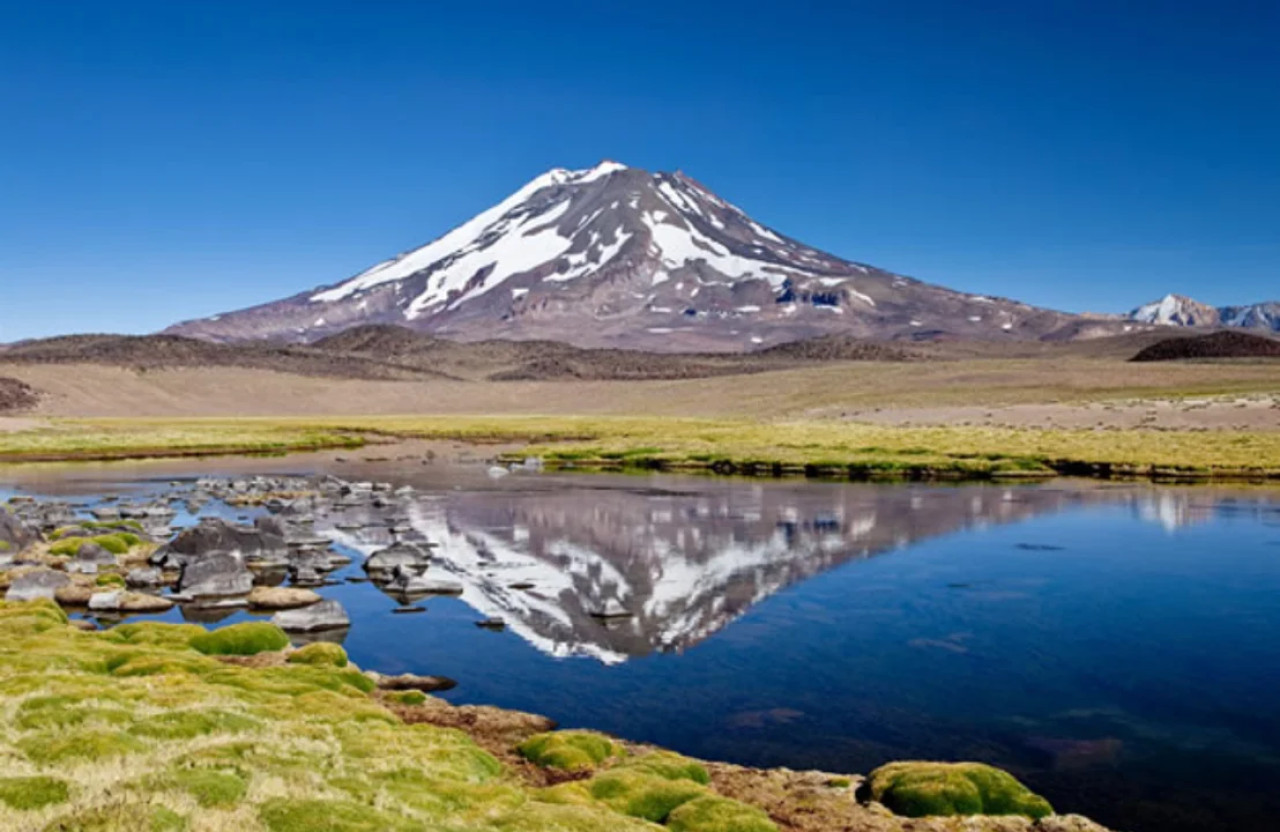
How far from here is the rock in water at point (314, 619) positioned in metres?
21.0

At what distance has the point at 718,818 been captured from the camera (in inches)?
417

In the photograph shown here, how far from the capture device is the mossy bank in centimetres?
877

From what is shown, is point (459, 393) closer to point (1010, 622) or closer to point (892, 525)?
point (892, 525)

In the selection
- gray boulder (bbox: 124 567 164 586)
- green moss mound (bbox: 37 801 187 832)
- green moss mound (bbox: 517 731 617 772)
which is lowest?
green moss mound (bbox: 517 731 617 772)

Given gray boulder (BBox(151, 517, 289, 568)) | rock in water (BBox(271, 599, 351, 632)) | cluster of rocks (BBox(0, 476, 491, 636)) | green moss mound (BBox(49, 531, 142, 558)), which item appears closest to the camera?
rock in water (BBox(271, 599, 351, 632))

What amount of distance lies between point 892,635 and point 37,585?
18552 mm

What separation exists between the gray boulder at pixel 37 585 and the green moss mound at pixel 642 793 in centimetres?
1621

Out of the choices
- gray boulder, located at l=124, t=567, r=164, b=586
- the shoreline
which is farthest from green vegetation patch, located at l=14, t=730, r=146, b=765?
the shoreline

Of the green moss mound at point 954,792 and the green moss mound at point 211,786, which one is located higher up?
the green moss mound at point 211,786

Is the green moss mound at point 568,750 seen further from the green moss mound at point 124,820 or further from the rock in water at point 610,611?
the rock in water at point 610,611

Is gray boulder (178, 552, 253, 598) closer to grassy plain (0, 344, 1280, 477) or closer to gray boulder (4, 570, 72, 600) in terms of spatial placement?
gray boulder (4, 570, 72, 600)

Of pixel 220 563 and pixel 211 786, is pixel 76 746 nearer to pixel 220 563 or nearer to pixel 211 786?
pixel 211 786

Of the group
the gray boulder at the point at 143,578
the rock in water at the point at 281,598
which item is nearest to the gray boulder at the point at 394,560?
the rock in water at the point at 281,598

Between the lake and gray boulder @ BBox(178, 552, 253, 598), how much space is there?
1999 millimetres
